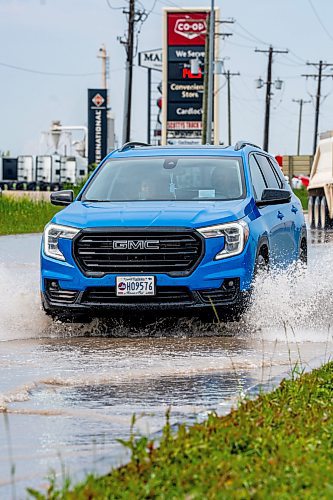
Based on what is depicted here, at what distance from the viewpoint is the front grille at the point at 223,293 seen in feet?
39.5

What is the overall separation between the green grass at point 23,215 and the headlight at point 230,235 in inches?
854

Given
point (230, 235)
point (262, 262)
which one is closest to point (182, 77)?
point (262, 262)

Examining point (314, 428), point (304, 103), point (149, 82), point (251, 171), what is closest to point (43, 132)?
point (149, 82)

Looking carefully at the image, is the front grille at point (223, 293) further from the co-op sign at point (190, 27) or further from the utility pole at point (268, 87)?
the co-op sign at point (190, 27)

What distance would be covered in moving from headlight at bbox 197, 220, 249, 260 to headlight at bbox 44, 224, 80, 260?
44.0 inches

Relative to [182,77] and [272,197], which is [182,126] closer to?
[182,77]

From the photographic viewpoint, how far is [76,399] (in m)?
8.42

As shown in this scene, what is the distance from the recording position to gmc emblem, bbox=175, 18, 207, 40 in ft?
339

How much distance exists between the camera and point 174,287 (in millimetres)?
12062

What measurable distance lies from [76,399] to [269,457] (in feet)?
8.49

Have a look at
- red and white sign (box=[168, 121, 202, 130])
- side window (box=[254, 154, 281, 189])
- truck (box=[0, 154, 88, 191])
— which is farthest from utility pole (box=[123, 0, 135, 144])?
side window (box=[254, 154, 281, 189])

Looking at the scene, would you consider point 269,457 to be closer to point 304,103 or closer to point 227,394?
point 227,394

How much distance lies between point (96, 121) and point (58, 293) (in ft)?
259

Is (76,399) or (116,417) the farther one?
(76,399)
